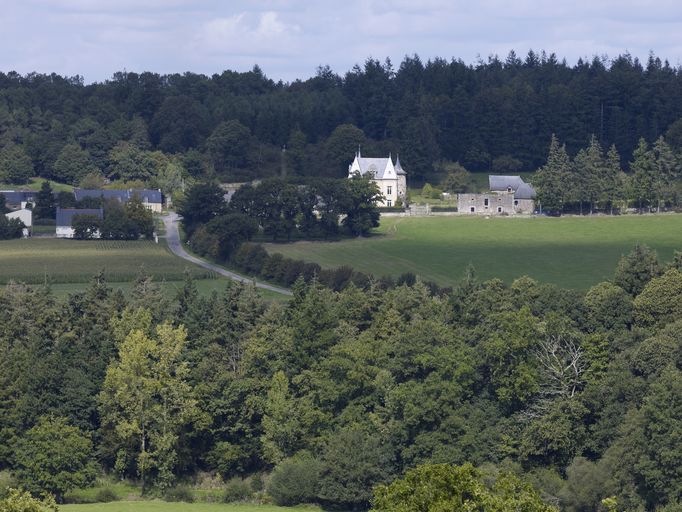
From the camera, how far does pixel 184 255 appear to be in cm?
10131

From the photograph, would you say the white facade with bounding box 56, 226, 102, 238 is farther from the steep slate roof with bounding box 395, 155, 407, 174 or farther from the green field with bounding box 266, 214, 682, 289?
the steep slate roof with bounding box 395, 155, 407, 174

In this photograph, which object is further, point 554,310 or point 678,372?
point 554,310

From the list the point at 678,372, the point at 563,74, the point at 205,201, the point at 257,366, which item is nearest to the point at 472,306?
the point at 257,366

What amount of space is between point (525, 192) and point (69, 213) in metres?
36.4

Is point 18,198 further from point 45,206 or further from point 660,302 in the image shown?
point 660,302

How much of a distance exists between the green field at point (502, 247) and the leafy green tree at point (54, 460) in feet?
119

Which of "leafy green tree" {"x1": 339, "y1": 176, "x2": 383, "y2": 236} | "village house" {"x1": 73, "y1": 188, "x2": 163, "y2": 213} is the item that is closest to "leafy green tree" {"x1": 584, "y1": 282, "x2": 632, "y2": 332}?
"leafy green tree" {"x1": 339, "y1": 176, "x2": 383, "y2": 236}

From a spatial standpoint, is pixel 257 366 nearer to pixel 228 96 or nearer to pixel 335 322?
pixel 335 322

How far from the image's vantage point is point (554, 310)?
57594mm

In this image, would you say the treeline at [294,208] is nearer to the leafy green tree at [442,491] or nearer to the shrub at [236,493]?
the shrub at [236,493]

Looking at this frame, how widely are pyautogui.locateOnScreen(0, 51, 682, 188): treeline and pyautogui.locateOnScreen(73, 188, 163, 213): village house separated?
5.52 metres

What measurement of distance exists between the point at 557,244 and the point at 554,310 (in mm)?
45474

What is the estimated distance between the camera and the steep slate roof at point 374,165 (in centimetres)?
13462

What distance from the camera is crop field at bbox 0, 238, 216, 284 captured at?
88625 mm
